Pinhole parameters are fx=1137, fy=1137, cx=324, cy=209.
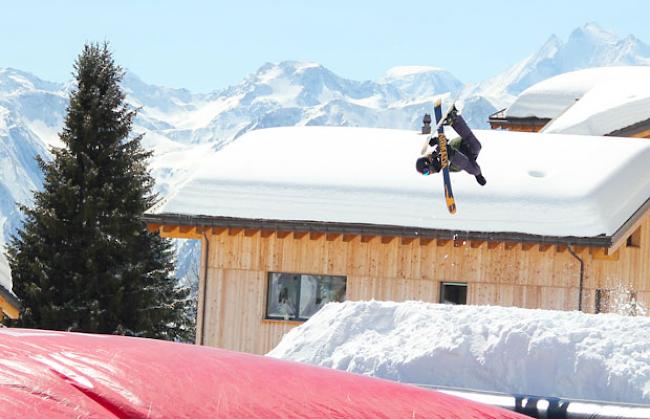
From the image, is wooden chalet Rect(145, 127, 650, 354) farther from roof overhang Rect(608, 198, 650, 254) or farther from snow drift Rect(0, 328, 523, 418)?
snow drift Rect(0, 328, 523, 418)

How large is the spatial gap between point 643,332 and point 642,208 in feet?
38.1

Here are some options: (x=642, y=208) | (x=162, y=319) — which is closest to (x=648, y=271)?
(x=642, y=208)

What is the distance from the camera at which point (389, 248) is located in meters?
21.0

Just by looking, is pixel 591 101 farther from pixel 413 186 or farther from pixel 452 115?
pixel 452 115

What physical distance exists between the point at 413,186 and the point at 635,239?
14.7ft

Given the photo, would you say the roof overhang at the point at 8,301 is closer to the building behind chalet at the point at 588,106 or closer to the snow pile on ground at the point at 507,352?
the snow pile on ground at the point at 507,352

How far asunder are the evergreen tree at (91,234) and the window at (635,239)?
11.1 meters

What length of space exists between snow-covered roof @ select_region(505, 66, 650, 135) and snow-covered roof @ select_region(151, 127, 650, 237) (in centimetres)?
623

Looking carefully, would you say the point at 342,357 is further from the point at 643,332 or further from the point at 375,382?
the point at 375,382

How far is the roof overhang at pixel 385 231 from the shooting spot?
20.3 meters

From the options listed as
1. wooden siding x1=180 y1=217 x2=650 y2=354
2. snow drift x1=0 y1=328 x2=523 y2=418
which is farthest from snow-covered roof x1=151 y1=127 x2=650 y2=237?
snow drift x1=0 y1=328 x2=523 y2=418

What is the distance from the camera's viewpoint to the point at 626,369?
9836 mm

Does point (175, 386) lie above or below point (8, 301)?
above

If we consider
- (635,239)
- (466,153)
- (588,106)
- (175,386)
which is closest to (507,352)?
(175,386)
